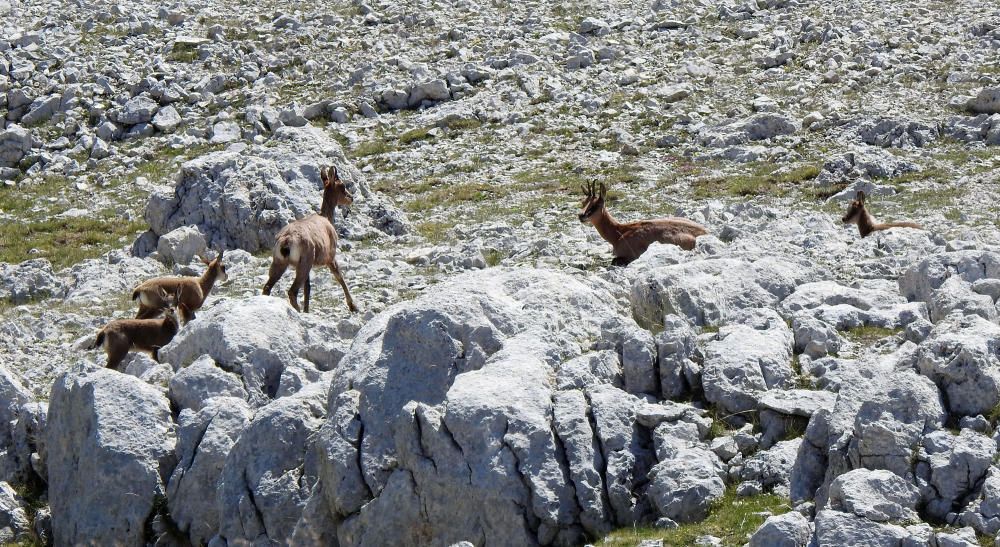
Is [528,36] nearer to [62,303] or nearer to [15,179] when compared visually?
[15,179]

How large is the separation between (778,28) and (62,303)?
26.3 m

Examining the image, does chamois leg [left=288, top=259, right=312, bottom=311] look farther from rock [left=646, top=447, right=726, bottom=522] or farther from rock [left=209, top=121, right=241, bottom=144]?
rock [left=209, top=121, right=241, bottom=144]

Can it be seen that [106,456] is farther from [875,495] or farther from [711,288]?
[875,495]

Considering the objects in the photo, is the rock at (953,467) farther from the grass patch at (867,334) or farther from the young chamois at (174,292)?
the young chamois at (174,292)

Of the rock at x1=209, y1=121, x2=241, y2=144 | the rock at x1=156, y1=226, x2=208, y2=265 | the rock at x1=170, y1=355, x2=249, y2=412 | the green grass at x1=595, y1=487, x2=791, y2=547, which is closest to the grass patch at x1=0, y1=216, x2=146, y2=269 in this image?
the rock at x1=156, y1=226, x2=208, y2=265

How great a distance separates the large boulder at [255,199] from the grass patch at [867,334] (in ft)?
39.8

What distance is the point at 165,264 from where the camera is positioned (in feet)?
70.8

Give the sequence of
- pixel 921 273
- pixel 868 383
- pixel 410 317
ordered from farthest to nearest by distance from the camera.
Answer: pixel 921 273 → pixel 410 317 → pixel 868 383

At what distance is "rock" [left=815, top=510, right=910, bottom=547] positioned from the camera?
8.47 metres

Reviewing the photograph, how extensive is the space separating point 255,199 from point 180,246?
1876 mm

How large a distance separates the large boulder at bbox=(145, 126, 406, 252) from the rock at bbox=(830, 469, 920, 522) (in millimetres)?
14742

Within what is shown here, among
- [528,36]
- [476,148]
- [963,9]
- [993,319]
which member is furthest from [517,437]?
[963,9]

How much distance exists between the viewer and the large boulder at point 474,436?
10.4m

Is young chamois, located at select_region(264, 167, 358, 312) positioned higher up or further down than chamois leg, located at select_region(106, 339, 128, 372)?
higher up
